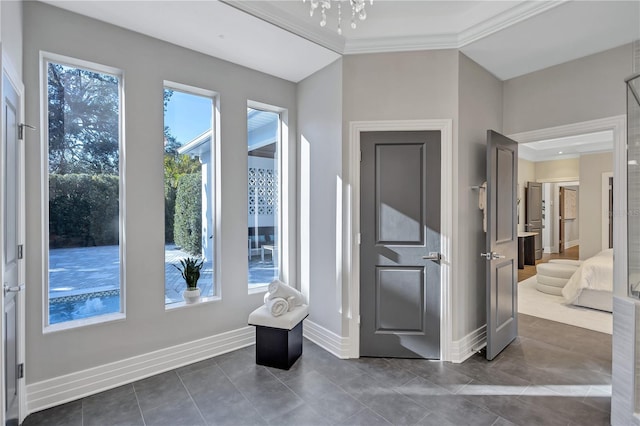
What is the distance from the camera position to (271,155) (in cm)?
361

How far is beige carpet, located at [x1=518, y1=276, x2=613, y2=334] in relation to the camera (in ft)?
12.2

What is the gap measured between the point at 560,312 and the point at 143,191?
203 inches

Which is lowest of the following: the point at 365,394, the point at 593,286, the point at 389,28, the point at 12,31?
the point at 365,394

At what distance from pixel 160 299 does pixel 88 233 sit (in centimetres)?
79

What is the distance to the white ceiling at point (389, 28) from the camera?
2324mm

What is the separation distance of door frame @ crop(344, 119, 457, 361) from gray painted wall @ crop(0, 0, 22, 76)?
7.89 ft

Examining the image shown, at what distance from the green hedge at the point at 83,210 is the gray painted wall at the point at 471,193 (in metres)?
3.00

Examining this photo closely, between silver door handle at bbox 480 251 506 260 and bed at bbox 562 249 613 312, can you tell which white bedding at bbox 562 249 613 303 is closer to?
bed at bbox 562 249 613 312

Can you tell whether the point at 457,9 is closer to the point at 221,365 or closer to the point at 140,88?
the point at 140,88

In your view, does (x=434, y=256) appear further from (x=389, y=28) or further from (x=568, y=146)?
(x=568, y=146)

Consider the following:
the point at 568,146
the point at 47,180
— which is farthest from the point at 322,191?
the point at 568,146

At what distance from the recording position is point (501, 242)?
3096mm

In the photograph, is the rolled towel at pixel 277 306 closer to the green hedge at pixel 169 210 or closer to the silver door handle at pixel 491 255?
the green hedge at pixel 169 210

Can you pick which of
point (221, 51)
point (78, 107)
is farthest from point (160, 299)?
point (221, 51)
